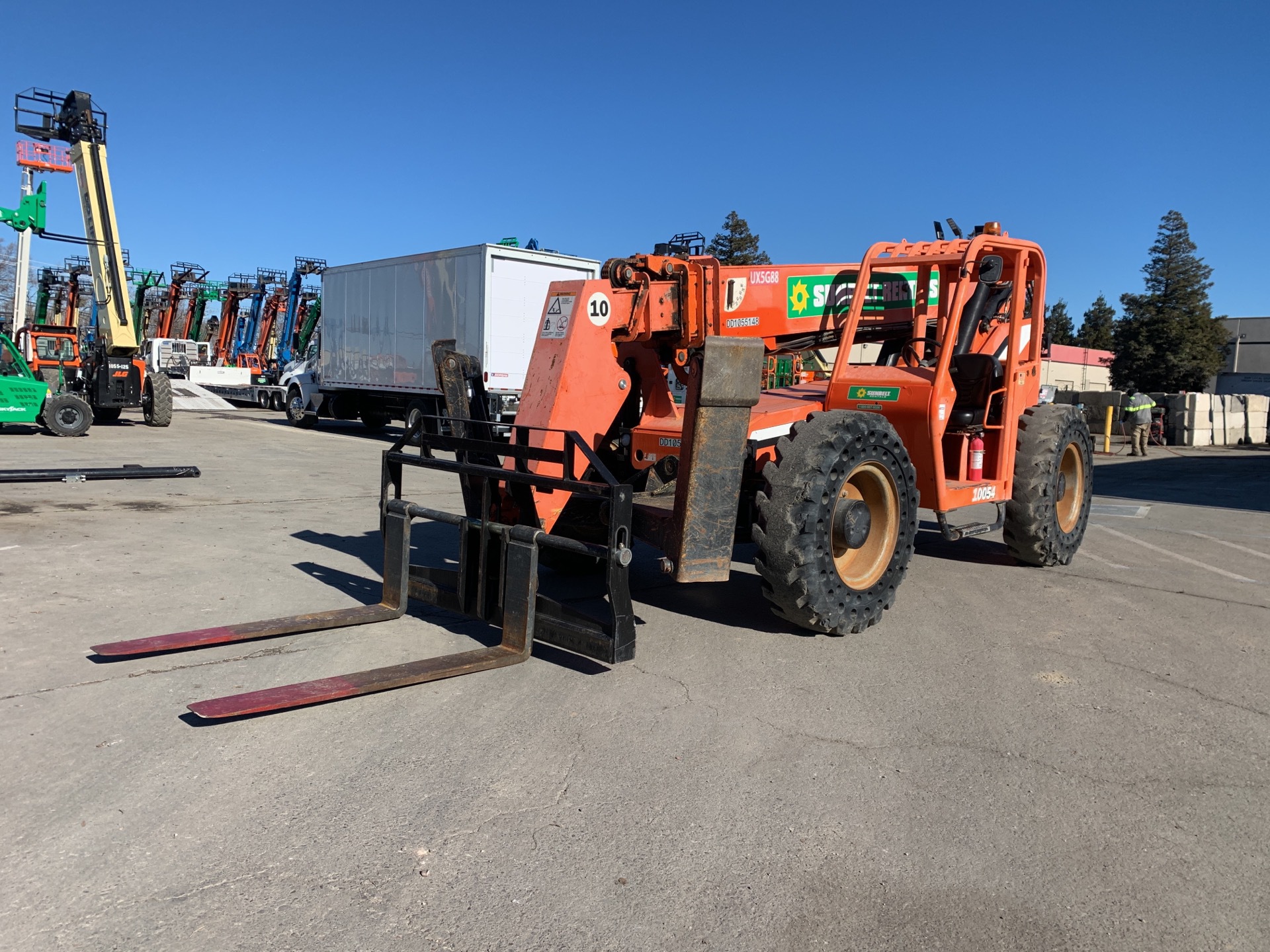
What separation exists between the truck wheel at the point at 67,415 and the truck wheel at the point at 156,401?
2.66 m

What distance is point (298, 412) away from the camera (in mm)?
26328

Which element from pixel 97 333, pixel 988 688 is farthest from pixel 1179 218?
pixel 988 688

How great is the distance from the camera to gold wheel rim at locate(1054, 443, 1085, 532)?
8586 millimetres

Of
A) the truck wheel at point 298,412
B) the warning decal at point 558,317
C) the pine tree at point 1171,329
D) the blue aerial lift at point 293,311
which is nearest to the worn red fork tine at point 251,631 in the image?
the warning decal at point 558,317

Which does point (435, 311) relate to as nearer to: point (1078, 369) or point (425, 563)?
point (425, 563)

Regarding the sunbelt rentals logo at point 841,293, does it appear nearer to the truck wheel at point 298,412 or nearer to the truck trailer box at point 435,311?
the truck trailer box at point 435,311

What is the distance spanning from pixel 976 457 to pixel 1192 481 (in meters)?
13.5

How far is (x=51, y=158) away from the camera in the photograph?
31.5 metres

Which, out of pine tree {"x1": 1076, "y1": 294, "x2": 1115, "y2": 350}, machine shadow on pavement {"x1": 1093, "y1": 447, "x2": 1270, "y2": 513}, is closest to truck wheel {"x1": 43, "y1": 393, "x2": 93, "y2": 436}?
machine shadow on pavement {"x1": 1093, "y1": 447, "x2": 1270, "y2": 513}

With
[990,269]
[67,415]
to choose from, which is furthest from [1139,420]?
[67,415]

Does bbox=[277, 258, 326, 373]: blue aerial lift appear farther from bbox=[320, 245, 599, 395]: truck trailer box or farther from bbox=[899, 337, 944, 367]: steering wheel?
bbox=[899, 337, 944, 367]: steering wheel

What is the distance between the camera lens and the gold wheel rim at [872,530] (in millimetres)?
5941

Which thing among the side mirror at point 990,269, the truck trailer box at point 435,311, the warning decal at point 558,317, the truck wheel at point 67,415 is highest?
the truck trailer box at point 435,311

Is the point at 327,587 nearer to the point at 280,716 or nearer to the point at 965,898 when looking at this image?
the point at 280,716
